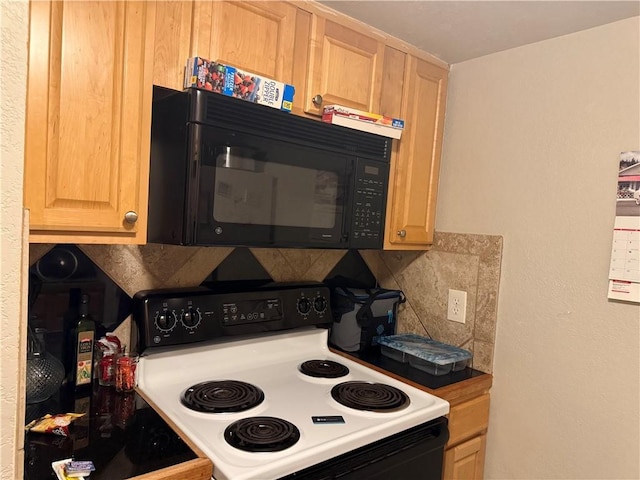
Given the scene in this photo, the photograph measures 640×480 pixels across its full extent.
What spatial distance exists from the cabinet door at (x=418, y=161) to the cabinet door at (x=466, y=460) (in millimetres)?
804

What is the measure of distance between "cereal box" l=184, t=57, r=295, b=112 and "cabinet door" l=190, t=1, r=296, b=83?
51 millimetres

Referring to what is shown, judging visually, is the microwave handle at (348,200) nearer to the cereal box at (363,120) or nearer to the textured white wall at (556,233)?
the cereal box at (363,120)

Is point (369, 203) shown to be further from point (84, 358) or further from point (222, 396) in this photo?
point (84, 358)

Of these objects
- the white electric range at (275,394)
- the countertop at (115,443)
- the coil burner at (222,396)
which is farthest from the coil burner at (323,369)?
the countertop at (115,443)

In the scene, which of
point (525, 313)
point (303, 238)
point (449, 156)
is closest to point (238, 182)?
point (303, 238)

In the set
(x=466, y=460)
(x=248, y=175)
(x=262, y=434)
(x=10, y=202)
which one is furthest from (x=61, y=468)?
(x=466, y=460)

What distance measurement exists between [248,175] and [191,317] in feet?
1.78

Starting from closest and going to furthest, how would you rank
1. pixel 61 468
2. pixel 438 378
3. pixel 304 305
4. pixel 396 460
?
1. pixel 61 468
2. pixel 396 460
3. pixel 438 378
4. pixel 304 305

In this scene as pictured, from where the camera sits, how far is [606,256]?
145 cm

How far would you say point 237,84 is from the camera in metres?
1.25

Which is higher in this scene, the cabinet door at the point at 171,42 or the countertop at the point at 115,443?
the cabinet door at the point at 171,42

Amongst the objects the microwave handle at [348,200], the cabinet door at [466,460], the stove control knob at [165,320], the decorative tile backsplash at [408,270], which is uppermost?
the microwave handle at [348,200]

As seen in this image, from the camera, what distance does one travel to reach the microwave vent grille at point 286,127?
1195 millimetres

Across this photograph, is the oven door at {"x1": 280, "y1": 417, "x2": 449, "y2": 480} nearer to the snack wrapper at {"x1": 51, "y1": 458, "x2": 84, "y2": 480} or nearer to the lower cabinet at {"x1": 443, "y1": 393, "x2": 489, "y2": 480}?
the lower cabinet at {"x1": 443, "y1": 393, "x2": 489, "y2": 480}
